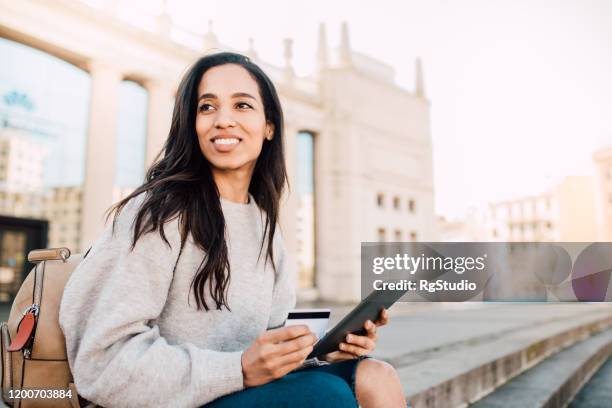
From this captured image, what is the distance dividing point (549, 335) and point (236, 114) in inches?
205

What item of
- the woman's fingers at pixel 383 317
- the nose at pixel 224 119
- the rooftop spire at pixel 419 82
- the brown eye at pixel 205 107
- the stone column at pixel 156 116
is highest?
the rooftop spire at pixel 419 82

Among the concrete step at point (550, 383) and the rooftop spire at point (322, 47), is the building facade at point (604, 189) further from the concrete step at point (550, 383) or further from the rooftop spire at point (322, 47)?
the concrete step at point (550, 383)

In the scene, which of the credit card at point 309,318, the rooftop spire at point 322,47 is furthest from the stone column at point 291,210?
the credit card at point 309,318

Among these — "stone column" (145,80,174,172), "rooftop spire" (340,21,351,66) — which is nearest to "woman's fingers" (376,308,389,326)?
"stone column" (145,80,174,172)

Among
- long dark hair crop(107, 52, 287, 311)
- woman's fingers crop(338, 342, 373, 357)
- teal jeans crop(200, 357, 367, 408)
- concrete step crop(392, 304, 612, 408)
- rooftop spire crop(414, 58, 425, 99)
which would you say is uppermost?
rooftop spire crop(414, 58, 425, 99)

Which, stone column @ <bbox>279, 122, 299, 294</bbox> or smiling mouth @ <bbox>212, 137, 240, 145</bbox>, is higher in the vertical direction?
stone column @ <bbox>279, 122, 299, 294</bbox>

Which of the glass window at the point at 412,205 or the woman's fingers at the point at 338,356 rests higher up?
the glass window at the point at 412,205

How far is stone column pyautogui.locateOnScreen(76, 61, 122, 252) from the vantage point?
562 inches

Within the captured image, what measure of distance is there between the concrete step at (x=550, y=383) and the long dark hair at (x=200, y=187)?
2259 mm

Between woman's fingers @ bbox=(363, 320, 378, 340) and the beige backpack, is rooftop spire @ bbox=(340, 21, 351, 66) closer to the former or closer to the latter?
woman's fingers @ bbox=(363, 320, 378, 340)

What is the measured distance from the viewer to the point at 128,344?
1042 millimetres

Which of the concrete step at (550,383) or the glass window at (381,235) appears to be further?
the glass window at (381,235)

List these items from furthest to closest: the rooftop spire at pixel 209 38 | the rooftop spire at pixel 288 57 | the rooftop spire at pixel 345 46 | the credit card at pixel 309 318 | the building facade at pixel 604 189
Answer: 1. the building facade at pixel 604 189
2. the rooftop spire at pixel 345 46
3. the rooftop spire at pixel 288 57
4. the rooftop spire at pixel 209 38
5. the credit card at pixel 309 318

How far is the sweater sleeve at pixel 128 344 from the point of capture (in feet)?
3.40
